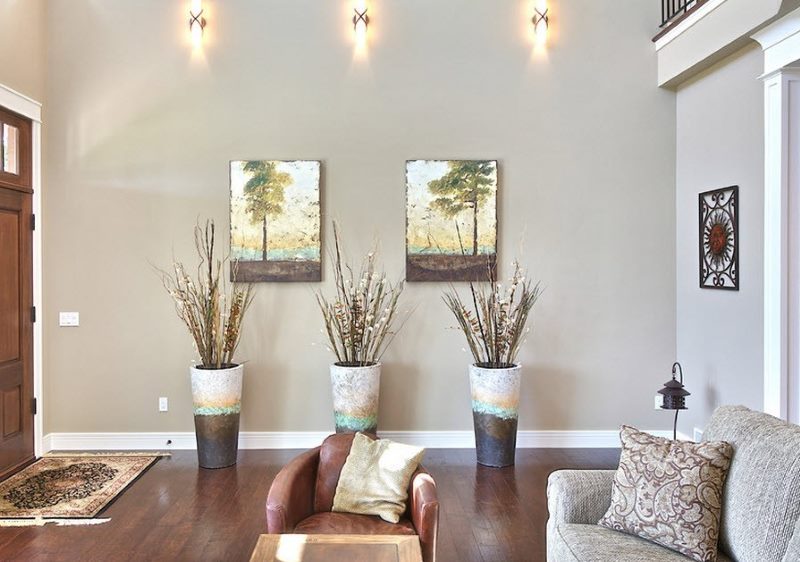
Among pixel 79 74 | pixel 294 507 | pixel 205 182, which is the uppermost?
pixel 79 74

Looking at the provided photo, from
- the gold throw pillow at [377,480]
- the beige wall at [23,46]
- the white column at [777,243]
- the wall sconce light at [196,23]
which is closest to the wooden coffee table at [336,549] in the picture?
the gold throw pillow at [377,480]

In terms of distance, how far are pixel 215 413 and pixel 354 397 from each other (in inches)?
40.7

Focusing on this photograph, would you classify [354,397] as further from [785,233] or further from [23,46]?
[23,46]

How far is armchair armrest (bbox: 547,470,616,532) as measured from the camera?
249 centimetres

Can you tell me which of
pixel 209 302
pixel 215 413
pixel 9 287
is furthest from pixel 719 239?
pixel 9 287

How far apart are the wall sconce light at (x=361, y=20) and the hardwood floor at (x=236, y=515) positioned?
3.55 meters

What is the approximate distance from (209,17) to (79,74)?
1.16 m

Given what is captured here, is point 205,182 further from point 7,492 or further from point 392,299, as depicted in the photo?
point 7,492

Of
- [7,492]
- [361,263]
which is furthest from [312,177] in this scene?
[7,492]

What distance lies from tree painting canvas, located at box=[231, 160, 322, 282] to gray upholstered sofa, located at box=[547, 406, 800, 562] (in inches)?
124

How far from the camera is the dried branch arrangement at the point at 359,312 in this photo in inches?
185

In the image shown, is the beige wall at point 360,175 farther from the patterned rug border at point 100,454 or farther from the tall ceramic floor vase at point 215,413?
the tall ceramic floor vase at point 215,413

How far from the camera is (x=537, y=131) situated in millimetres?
5082

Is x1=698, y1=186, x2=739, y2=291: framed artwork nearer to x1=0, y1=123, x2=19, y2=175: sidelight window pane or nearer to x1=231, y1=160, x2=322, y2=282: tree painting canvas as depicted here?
x1=231, y1=160, x2=322, y2=282: tree painting canvas
